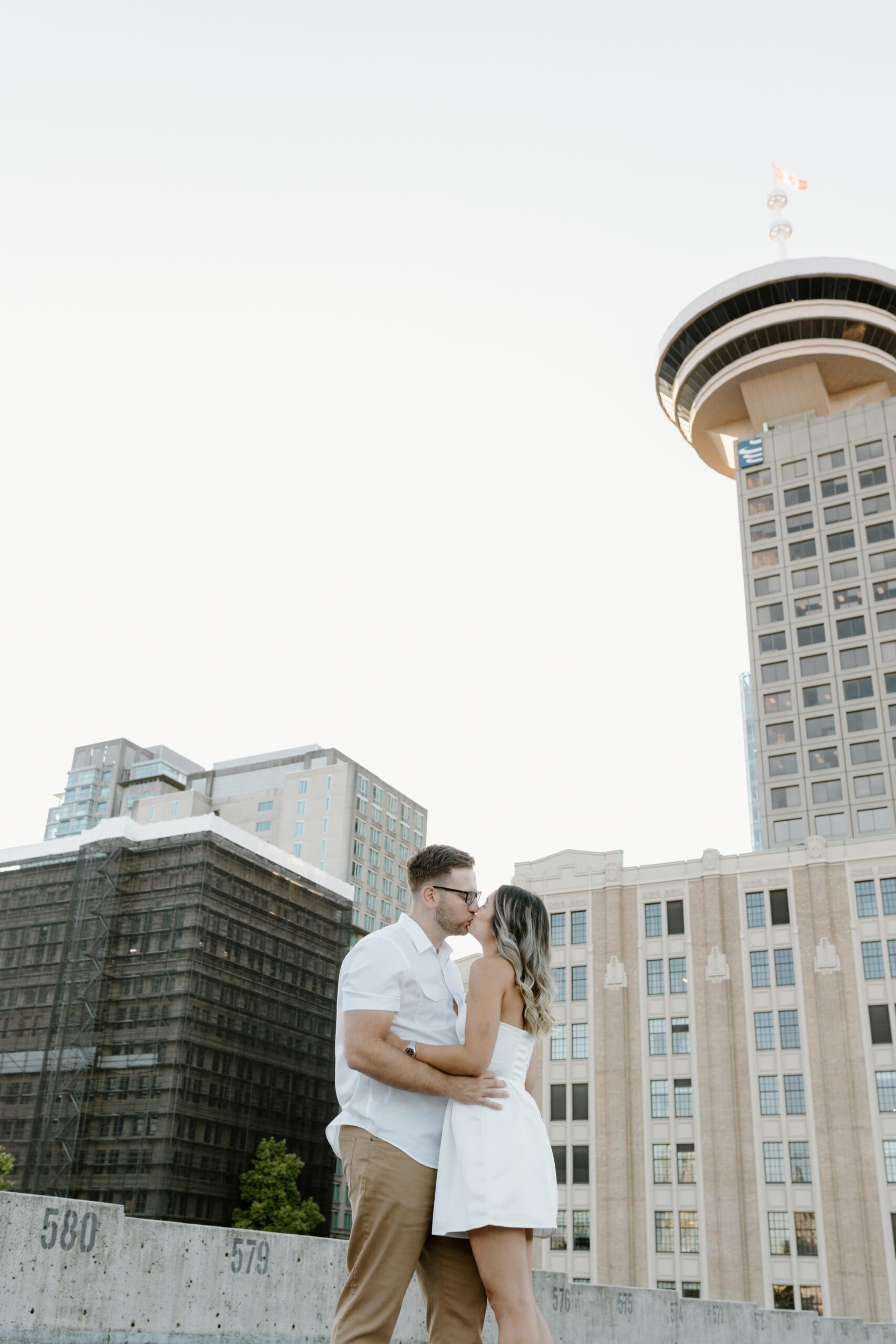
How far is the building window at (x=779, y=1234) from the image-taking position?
53688 millimetres

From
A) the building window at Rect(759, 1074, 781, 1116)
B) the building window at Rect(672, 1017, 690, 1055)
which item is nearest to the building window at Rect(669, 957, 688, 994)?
the building window at Rect(672, 1017, 690, 1055)

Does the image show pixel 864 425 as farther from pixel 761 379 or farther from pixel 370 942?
pixel 370 942

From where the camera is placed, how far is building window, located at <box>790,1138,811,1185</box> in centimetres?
5456

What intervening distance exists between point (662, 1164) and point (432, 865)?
59.5 metres

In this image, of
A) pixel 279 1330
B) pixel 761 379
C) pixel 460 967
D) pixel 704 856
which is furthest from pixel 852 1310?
pixel 761 379

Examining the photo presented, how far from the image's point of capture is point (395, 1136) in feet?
15.2

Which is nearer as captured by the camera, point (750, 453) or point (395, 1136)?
point (395, 1136)

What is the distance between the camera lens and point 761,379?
95.2 meters

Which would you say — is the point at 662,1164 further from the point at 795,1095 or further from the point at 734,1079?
the point at 795,1095

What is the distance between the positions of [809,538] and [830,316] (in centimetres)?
1891

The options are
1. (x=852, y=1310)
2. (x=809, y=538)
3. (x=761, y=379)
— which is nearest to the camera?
(x=852, y=1310)

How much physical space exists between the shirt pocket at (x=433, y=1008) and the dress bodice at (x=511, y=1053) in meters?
0.11

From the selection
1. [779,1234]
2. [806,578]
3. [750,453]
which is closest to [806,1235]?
[779,1234]

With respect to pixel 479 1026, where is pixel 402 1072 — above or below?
below
